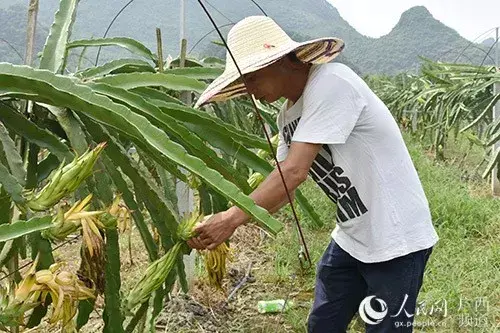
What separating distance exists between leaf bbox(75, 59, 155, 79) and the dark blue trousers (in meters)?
0.62

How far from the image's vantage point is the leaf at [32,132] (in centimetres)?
86

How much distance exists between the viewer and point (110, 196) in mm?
913

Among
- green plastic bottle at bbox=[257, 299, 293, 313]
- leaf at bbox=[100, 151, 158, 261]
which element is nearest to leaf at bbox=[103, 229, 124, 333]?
leaf at bbox=[100, 151, 158, 261]

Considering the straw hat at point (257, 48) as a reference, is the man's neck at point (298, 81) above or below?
below

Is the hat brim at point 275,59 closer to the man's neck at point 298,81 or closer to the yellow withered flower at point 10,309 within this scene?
the man's neck at point 298,81

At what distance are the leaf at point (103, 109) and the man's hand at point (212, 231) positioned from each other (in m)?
0.17

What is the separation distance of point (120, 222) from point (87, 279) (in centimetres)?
13

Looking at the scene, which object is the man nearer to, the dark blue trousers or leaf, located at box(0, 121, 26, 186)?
the dark blue trousers

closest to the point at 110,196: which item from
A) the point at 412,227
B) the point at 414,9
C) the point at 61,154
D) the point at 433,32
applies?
the point at 61,154

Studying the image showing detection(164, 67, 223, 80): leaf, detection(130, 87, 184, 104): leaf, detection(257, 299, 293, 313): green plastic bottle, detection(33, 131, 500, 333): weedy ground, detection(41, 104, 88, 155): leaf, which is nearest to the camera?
detection(41, 104, 88, 155): leaf

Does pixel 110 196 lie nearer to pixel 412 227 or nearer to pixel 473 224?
pixel 412 227

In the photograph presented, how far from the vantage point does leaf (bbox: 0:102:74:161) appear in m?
0.86

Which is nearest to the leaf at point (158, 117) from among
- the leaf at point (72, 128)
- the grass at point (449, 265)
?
the leaf at point (72, 128)

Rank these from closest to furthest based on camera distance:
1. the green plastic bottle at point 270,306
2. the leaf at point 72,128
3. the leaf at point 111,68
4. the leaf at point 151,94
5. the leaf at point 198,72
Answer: the leaf at point 72,128 → the leaf at point 151,94 → the leaf at point 111,68 → the leaf at point 198,72 → the green plastic bottle at point 270,306
